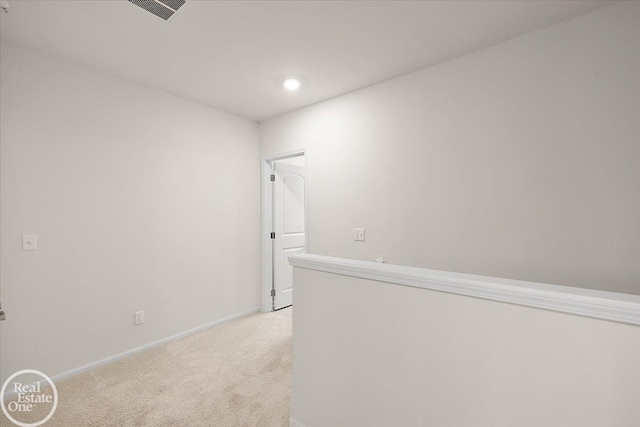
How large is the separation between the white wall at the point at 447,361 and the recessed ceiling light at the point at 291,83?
6.33ft

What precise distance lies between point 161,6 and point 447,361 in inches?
97.9

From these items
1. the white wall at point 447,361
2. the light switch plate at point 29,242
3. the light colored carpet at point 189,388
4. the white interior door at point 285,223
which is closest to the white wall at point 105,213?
the light switch plate at point 29,242

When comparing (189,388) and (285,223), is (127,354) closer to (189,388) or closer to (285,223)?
(189,388)

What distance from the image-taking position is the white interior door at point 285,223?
12.8 feet

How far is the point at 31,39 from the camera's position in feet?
6.61

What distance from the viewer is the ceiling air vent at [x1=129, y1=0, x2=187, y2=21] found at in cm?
168

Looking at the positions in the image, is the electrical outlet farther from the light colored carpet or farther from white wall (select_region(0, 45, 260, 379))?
the light colored carpet

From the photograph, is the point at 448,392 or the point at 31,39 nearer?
the point at 448,392

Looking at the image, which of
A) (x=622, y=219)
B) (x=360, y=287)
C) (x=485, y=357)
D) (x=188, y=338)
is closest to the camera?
(x=485, y=357)

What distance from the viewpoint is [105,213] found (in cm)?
250

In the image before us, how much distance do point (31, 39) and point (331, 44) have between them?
218cm

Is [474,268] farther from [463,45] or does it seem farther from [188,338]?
[188,338]

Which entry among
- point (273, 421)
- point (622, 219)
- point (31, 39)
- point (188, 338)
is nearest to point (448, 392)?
point (273, 421)

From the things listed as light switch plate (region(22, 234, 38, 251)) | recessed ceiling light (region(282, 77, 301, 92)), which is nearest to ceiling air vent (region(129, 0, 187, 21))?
recessed ceiling light (region(282, 77, 301, 92))
